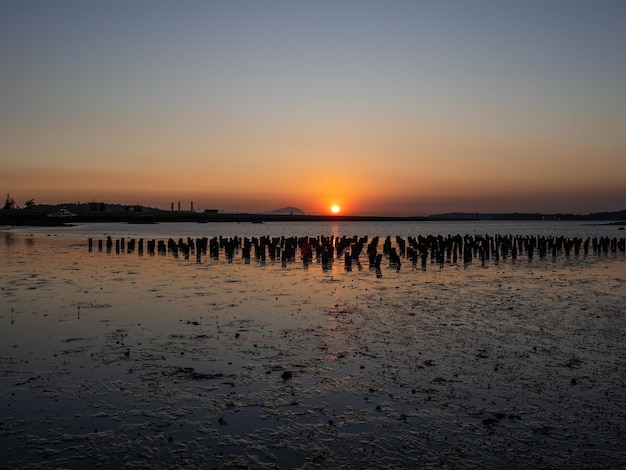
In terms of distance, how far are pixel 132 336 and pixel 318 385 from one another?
20.9 ft

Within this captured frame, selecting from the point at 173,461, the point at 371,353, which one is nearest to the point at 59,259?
the point at 371,353

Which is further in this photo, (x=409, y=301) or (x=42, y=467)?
(x=409, y=301)

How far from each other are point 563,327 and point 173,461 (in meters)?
12.5

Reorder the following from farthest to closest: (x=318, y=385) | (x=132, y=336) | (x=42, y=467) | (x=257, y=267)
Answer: (x=257, y=267), (x=132, y=336), (x=318, y=385), (x=42, y=467)

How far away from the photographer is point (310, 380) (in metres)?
9.99

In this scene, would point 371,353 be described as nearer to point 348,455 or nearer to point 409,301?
point 348,455

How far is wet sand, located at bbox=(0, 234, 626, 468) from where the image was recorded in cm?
707

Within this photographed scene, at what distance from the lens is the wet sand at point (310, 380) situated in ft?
23.2

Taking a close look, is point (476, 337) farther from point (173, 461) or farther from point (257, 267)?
point (257, 267)

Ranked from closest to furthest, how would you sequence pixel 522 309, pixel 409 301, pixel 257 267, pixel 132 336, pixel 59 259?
1. pixel 132 336
2. pixel 522 309
3. pixel 409 301
4. pixel 257 267
5. pixel 59 259

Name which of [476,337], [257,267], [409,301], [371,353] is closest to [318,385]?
[371,353]

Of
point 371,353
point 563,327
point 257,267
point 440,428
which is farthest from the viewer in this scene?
point 257,267

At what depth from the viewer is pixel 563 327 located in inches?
591

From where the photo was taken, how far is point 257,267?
33.5m
